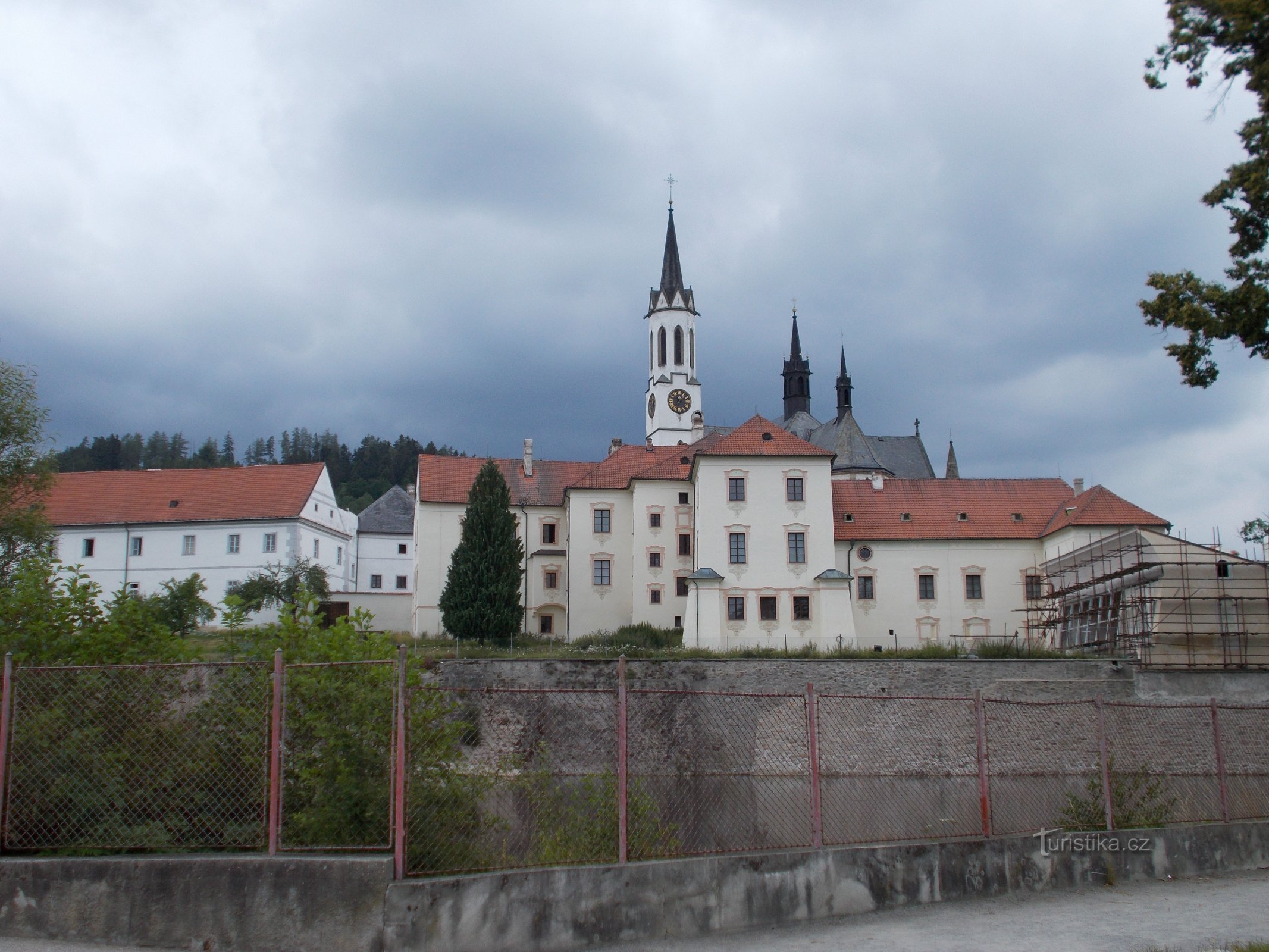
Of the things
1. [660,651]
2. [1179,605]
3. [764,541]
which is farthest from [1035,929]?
[764,541]

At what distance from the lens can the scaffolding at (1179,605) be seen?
129 ft

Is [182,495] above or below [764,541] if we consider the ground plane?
above

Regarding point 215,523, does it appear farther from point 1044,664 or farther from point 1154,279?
point 1154,279

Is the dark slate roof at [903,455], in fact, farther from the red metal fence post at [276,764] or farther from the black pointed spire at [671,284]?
the red metal fence post at [276,764]

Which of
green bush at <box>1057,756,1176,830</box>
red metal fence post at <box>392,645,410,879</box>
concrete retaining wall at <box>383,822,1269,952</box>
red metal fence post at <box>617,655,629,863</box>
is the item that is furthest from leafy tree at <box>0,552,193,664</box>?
green bush at <box>1057,756,1176,830</box>

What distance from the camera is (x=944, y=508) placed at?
171 feet

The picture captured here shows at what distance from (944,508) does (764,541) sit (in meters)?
10.1

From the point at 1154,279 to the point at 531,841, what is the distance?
37.3 feet

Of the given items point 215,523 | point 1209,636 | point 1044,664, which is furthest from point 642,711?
point 215,523

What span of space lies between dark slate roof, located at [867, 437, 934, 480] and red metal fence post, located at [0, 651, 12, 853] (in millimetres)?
75951

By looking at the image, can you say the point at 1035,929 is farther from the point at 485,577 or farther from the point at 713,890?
the point at 485,577

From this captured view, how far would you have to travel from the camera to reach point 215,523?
2532 inches

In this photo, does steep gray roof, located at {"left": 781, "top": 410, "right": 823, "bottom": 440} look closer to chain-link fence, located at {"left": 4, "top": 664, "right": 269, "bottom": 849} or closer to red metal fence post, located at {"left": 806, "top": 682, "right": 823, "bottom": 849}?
red metal fence post, located at {"left": 806, "top": 682, "right": 823, "bottom": 849}

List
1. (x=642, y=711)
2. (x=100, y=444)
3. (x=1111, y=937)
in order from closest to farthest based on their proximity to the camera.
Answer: (x=1111, y=937) < (x=642, y=711) < (x=100, y=444)
